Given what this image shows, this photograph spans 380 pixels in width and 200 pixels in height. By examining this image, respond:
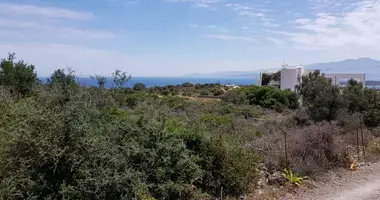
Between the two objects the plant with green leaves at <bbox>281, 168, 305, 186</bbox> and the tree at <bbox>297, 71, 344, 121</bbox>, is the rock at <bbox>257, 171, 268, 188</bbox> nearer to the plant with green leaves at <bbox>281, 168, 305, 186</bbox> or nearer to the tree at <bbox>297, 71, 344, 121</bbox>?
the plant with green leaves at <bbox>281, 168, 305, 186</bbox>

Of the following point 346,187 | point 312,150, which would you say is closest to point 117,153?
point 346,187

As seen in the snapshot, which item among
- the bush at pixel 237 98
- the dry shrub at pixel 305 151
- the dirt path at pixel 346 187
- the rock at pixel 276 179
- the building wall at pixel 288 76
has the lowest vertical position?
the bush at pixel 237 98

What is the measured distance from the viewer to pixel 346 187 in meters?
9.58

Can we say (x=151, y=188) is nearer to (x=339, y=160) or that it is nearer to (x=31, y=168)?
(x=31, y=168)

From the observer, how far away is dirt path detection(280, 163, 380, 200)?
347 inches

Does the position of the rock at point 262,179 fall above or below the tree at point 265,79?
below

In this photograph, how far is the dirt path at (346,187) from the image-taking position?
880cm

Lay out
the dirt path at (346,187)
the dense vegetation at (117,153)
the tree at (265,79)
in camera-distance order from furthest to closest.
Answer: the tree at (265,79), the dirt path at (346,187), the dense vegetation at (117,153)

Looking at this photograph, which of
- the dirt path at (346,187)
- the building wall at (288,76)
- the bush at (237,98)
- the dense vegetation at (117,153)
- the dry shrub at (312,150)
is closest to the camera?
the dense vegetation at (117,153)

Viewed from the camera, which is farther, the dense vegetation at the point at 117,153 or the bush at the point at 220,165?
the bush at the point at 220,165

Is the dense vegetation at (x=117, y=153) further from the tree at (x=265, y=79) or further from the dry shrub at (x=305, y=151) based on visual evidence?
the tree at (x=265, y=79)

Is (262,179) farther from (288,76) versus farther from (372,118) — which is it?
(288,76)

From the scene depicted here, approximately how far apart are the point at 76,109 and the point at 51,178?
124 cm

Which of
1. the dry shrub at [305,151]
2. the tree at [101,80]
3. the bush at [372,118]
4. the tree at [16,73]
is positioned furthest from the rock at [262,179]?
the tree at [16,73]
